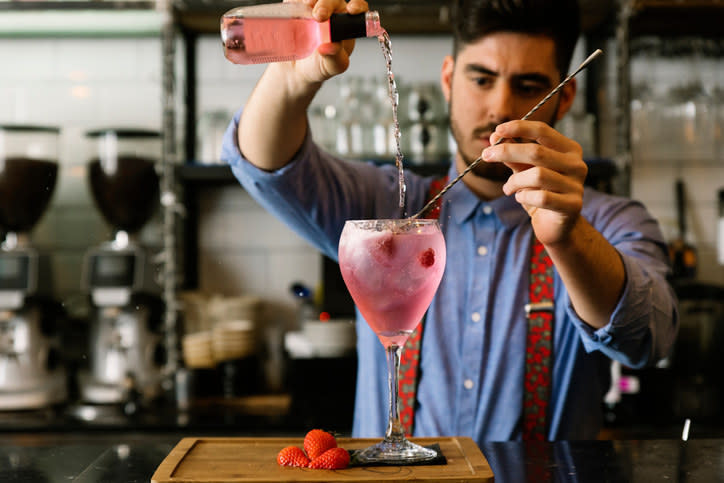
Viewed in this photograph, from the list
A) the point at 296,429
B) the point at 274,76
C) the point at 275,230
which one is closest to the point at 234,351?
the point at 296,429

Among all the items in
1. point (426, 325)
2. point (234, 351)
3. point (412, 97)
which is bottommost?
point (234, 351)

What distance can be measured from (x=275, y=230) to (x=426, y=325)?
1.68 m

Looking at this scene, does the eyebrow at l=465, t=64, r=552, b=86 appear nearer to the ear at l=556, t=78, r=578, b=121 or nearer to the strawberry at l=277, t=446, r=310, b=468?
the ear at l=556, t=78, r=578, b=121

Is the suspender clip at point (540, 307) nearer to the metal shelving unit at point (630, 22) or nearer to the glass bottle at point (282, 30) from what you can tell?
the glass bottle at point (282, 30)

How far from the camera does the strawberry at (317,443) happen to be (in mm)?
864

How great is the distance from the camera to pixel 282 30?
0.97 meters

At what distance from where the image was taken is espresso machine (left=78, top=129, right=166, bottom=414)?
2.44 meters

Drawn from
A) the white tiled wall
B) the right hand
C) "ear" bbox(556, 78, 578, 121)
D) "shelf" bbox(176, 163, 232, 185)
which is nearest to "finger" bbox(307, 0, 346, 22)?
the right hand

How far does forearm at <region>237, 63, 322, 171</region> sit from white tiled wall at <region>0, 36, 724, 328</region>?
170 cm

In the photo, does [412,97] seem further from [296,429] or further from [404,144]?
[296,429]

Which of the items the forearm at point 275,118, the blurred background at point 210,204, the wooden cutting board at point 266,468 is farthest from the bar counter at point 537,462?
the blurred background at point 210,204

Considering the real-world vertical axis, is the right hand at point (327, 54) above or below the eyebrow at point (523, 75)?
below

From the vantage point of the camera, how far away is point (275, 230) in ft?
10.1

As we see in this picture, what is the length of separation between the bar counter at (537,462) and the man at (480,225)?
0.24m
